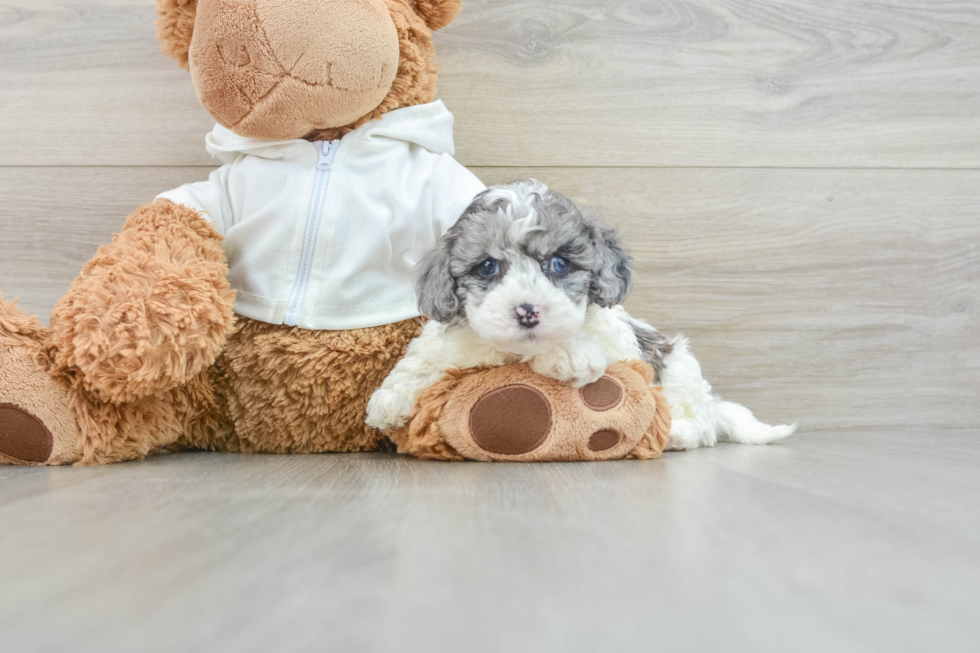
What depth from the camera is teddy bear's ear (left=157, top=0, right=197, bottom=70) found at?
100cm

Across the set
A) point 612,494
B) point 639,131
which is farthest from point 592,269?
point 639,131

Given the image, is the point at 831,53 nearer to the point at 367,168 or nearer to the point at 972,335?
the point at 972,335

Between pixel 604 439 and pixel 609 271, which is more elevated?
pixel 609 271

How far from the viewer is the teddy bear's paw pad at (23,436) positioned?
86 cm

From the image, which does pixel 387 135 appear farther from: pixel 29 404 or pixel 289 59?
pixel 29 404

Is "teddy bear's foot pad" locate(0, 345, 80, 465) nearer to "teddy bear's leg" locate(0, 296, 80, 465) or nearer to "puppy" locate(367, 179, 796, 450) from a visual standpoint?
"teddy bear's leg" locate(0, 296, 80, 465)

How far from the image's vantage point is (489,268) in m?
0.86

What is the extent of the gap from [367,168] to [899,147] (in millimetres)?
973

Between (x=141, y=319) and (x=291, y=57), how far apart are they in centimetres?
37

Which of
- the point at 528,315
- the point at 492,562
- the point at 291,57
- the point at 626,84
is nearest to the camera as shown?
the point at 492,562

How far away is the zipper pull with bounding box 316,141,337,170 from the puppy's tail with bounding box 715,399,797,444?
0.69 meters

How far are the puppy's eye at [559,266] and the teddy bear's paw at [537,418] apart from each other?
0.41 feet

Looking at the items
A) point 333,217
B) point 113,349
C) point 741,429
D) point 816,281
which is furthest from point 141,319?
point 816,281

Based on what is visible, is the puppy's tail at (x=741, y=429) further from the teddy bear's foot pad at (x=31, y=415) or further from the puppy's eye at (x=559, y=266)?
the teddy bear's foot pad at (x=31, y=415)
